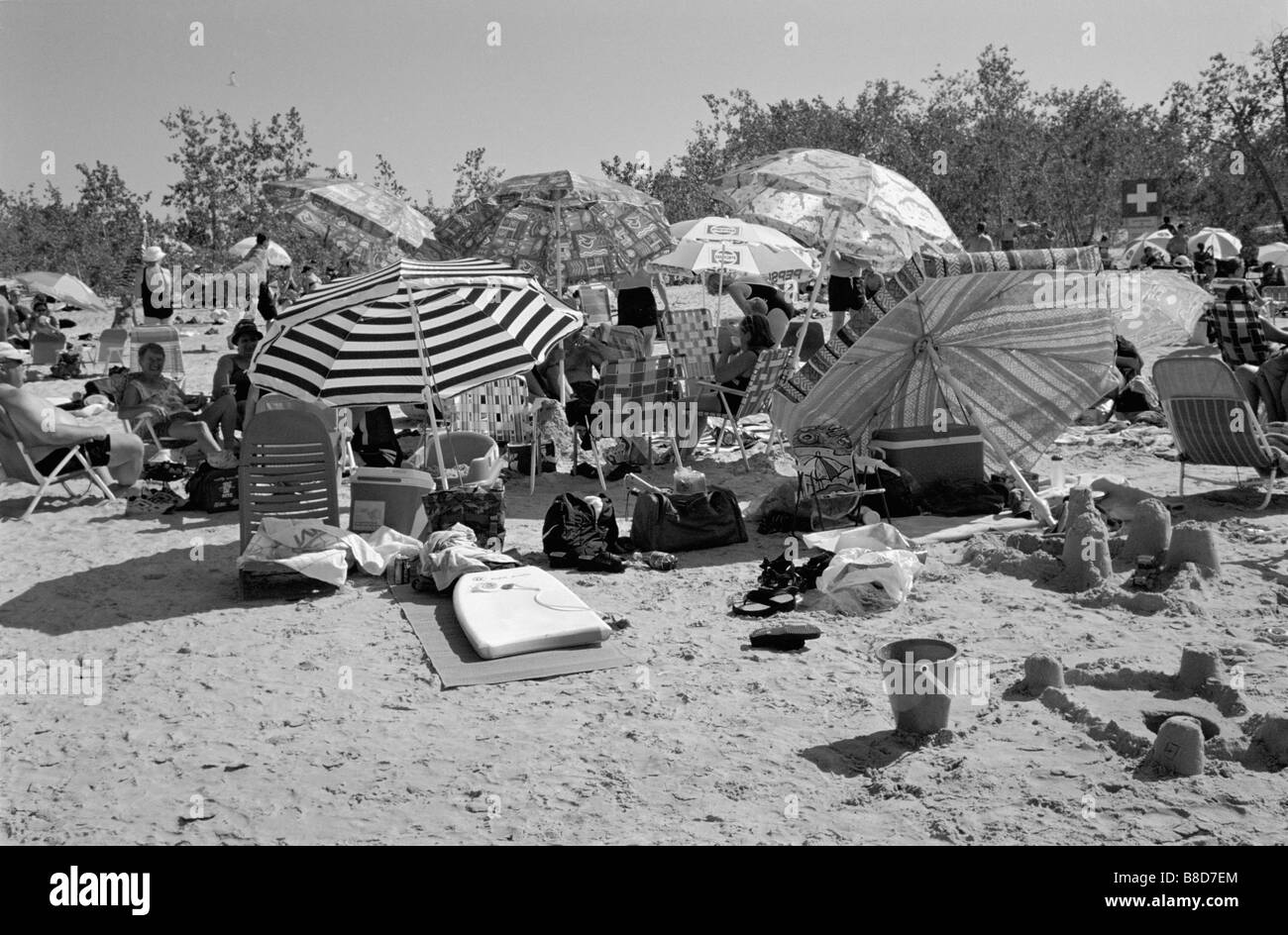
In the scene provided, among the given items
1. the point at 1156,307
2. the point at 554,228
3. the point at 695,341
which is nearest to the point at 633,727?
the point at 695,341

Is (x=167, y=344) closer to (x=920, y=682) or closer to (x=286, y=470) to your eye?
(x=286, y=470)

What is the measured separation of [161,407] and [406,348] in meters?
3.48

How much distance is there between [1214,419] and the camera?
25.8ft

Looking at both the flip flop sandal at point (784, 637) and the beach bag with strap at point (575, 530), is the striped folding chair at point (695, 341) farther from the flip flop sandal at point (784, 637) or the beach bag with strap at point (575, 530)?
the flip flop sandal at point (784, 637)

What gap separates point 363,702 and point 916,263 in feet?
15.5

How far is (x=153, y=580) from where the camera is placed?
695cm

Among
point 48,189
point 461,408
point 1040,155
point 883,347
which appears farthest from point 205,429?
point 48,189

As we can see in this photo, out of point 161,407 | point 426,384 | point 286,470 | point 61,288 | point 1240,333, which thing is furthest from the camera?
point 61,288

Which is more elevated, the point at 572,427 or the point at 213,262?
the point at 213,262

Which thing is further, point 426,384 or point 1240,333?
point 1240,333

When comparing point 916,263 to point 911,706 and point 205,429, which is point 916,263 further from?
point 205,429

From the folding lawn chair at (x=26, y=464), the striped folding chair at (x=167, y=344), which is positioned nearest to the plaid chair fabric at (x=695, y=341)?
the folding lawn chair at (x=26, y=464)

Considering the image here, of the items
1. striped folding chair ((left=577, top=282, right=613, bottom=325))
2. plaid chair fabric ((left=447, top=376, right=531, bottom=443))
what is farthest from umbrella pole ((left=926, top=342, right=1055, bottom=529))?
striped folding chair ((left=577, top=282, right=613, bottom=325))

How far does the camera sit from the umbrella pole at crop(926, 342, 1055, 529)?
758 cm
